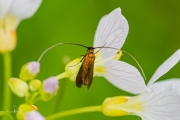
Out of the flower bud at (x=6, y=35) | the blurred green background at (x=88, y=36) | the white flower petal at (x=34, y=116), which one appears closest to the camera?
the white flower petal at (x=34, y=116)

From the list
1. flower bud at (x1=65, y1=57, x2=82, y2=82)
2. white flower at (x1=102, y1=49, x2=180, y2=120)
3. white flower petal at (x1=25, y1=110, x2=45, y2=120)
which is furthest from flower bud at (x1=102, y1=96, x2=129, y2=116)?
white flower petal at (x1=25, y1=110, x2=45, y2=120)

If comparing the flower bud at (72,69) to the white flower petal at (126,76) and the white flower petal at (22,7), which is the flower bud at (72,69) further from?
the white flower petal at (22,7)

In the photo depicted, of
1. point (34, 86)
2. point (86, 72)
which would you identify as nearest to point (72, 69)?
point (86, 72)

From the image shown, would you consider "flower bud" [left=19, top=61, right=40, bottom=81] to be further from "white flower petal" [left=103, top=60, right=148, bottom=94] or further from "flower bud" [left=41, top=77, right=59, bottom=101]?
"white flower petal" [left=103, top=60, right=148, bottom=94]

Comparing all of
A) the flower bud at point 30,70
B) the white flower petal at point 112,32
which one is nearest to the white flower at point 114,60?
the white flower petal at point 112,32

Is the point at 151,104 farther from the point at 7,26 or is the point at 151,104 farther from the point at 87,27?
the point at 87,27

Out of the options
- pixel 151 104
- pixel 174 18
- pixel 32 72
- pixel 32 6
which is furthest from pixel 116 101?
pixel 174 18

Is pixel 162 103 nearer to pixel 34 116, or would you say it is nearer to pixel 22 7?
pixel 34 116
